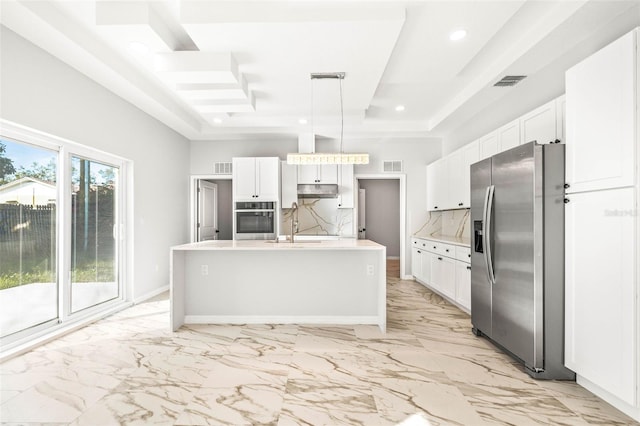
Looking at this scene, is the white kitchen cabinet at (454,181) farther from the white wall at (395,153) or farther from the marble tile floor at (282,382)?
the marble tile floor at (282,382)

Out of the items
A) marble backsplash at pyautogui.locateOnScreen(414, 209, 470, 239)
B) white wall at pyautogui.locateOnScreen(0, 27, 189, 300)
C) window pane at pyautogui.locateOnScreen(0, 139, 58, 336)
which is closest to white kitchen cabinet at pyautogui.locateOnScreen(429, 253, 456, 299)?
marble backsplash at pyautogui.locateOnScreen(414, 209, 470, 239)

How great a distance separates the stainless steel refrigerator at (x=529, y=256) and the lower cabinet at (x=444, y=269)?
1.00m

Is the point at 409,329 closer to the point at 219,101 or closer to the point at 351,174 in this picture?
the point at 351,174

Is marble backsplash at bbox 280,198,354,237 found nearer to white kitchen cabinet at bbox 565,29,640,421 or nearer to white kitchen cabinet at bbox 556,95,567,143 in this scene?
white kitchen cabinet at bbox 556,95,567,143

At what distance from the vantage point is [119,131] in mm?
4023

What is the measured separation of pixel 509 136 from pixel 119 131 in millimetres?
4584

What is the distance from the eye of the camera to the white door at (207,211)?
620 centimetres

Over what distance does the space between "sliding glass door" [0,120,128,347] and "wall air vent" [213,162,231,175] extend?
6.37 ft

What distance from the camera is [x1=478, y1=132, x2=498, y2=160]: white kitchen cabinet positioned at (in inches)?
147

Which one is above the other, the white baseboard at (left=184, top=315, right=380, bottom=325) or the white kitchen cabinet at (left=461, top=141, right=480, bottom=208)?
the white kitchen cabinet at (left=461, top=141, right=480, bottom=208)

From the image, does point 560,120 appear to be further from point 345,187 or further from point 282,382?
point 345,187

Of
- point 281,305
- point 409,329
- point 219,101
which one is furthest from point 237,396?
point 219,101

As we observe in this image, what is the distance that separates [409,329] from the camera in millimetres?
3406

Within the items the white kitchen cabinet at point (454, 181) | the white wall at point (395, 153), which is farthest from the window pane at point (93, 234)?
the white kitchen cabinet at point (454, 181)
